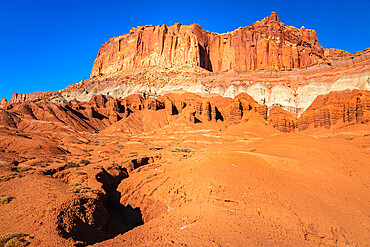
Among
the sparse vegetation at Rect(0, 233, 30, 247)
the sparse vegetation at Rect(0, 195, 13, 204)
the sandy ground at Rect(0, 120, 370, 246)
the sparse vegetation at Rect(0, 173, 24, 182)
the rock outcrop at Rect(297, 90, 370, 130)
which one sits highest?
the rock outcrop at Rect(297, 90, 370, 130)

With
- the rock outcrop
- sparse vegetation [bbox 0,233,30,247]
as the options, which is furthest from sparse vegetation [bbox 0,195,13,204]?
the rock outcrop

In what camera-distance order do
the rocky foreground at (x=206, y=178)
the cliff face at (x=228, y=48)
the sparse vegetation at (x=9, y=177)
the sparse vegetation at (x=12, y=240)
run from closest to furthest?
the sparse vegetation at (x=12, y=240) < the rocky foreground at (x=206, y=178) < the sparse vegetation at (x=9, y=177) < the cliff face at (x=228, y=48)

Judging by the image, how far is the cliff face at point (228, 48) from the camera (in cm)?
11744

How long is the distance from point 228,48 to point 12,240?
139882mm

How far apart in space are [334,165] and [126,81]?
99.8m

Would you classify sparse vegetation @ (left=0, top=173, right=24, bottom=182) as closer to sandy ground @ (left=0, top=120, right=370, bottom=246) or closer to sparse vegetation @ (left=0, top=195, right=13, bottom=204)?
sandy ground @ (left=0, top=120, right=370, bottom=246)

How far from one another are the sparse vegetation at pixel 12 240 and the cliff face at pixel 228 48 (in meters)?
117

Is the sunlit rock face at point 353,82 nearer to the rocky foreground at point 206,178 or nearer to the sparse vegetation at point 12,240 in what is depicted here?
the rocky foreground at point 206,178

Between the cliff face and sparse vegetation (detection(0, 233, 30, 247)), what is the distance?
117m

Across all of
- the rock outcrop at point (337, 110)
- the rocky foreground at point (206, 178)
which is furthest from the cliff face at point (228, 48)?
the rock outcrop at point (337, 110)

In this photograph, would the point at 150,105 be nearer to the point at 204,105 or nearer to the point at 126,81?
the point at 204,105

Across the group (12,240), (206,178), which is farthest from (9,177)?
(206,178)

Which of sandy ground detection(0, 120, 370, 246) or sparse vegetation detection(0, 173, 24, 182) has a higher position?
sparse vegetation detection(0, 173, 24, 182)

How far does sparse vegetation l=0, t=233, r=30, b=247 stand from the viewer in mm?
5750
